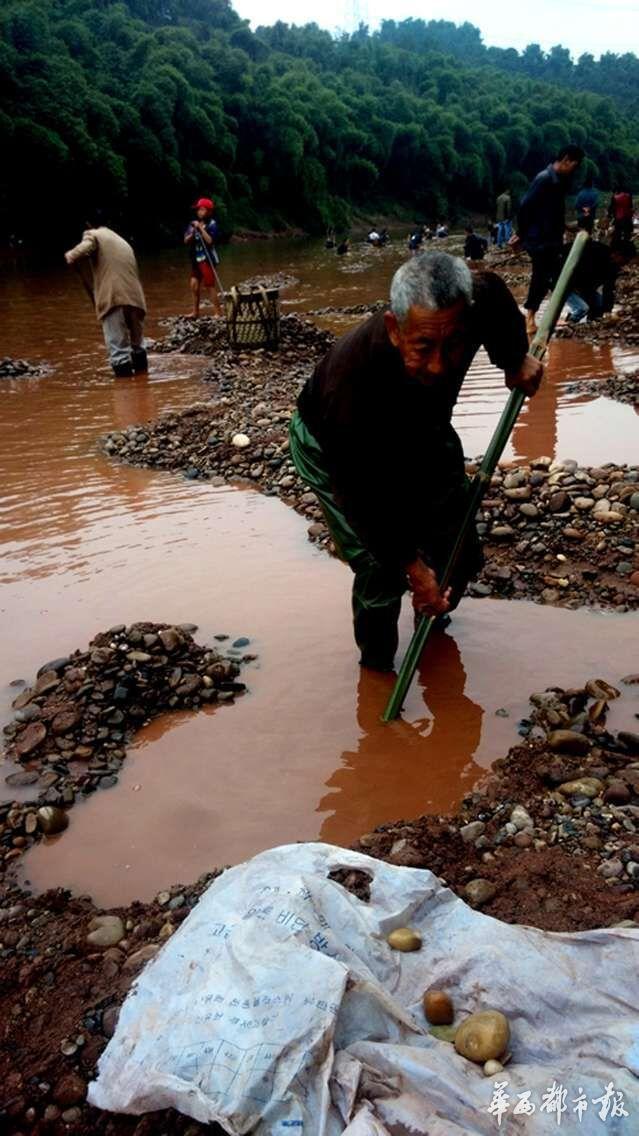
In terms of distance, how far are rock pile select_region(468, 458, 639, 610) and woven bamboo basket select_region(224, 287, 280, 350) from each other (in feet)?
15.0

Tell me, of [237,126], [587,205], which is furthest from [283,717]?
[237,126]

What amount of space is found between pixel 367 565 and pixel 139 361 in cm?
636

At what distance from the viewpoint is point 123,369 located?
871 cm

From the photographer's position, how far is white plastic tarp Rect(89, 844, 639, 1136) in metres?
1.44

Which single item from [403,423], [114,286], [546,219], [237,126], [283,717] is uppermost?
[237,126]

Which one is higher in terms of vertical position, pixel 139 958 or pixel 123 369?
pixel 123 369

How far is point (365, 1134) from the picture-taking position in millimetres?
1364

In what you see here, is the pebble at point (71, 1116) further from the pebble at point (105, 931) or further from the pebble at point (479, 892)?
the pebble at point (479, 892)

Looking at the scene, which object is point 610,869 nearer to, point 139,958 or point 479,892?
point 479,892

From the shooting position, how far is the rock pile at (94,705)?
279 cm

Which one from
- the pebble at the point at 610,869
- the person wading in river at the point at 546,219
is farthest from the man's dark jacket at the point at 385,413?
the person wading in river at the point at 546,219

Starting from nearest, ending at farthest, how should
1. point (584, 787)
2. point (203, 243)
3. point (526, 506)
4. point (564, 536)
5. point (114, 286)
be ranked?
1. point (584, 787)
2. point (564, 536)
3. point (526, 506)
4. point (114, 286)
5. point (203, 243)

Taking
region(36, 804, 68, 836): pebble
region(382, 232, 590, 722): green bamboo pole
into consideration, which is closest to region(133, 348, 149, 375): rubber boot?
region(382, 232, 590, 722): green bamboo pole

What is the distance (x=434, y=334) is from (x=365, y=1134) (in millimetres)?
1759
